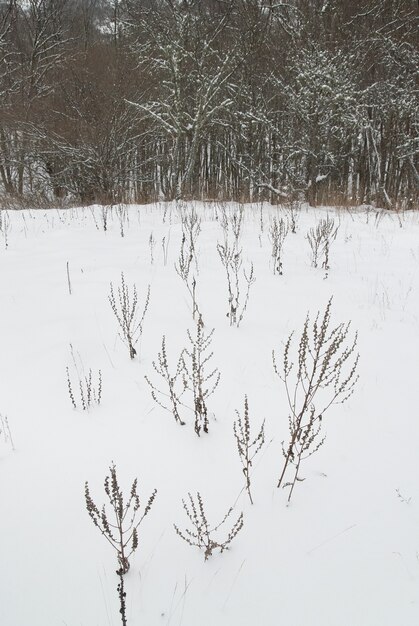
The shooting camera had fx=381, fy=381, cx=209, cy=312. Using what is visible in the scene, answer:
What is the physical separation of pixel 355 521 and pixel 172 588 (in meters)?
0.72

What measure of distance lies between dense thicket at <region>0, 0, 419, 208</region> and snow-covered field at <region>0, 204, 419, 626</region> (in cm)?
674

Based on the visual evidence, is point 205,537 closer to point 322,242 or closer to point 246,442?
point 246,442

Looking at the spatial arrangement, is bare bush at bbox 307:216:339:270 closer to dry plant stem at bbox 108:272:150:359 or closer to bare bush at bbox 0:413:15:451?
dry plant stem at bbox 108:272:150:359

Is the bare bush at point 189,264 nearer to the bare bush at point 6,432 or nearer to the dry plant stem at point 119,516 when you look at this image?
the bare bush at point 6,432

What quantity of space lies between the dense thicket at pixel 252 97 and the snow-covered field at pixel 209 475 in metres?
6.74

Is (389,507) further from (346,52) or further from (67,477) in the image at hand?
(346,52)

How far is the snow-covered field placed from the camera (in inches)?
47.4

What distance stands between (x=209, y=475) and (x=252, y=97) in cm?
1060

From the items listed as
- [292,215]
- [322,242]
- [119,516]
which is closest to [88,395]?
[119,516]

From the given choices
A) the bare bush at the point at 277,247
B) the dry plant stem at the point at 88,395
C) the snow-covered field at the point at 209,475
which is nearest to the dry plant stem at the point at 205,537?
the snow-covered field at the point at 209,475

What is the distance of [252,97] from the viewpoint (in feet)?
32.9

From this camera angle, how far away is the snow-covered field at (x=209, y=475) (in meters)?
1.21

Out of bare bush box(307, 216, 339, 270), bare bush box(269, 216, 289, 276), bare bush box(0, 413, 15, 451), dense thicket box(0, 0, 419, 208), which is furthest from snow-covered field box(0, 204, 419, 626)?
dense thicket box(0, 0, 419, 208)

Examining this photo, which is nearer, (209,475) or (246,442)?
(246,442)
